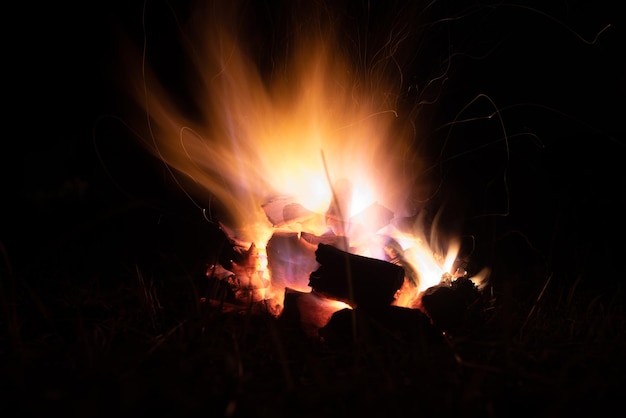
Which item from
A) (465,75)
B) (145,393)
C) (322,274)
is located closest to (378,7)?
(465,75)

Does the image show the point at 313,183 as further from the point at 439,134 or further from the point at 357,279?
the point at 439,134

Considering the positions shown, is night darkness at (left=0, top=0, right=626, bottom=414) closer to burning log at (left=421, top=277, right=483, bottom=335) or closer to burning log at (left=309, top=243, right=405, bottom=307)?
burning log at (left=421, top=277, right=483, bottom=335)

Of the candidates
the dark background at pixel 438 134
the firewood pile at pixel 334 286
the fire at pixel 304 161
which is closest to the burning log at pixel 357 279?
the firewood pile at pixel 334 286

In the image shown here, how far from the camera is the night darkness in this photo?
4.64 metres

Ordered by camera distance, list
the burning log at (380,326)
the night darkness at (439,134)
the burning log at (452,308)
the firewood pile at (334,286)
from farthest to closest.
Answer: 1. the night darkness at (439,134)
2. the burning log at (452,308)
3. the firewood pile at (334,286)
4. the burning log at (380,326)

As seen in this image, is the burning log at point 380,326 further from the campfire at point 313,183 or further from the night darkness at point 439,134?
the night darkness at point 439,134

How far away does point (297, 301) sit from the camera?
2.77m

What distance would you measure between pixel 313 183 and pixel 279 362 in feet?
5.24

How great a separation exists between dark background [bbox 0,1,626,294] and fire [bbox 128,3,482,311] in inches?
33.8

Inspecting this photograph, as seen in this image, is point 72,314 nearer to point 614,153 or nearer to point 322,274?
point 322,274

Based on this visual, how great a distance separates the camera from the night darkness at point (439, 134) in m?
4.64

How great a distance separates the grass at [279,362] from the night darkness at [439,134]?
1449 mm

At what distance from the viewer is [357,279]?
2746mm

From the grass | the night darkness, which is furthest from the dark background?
the grass
